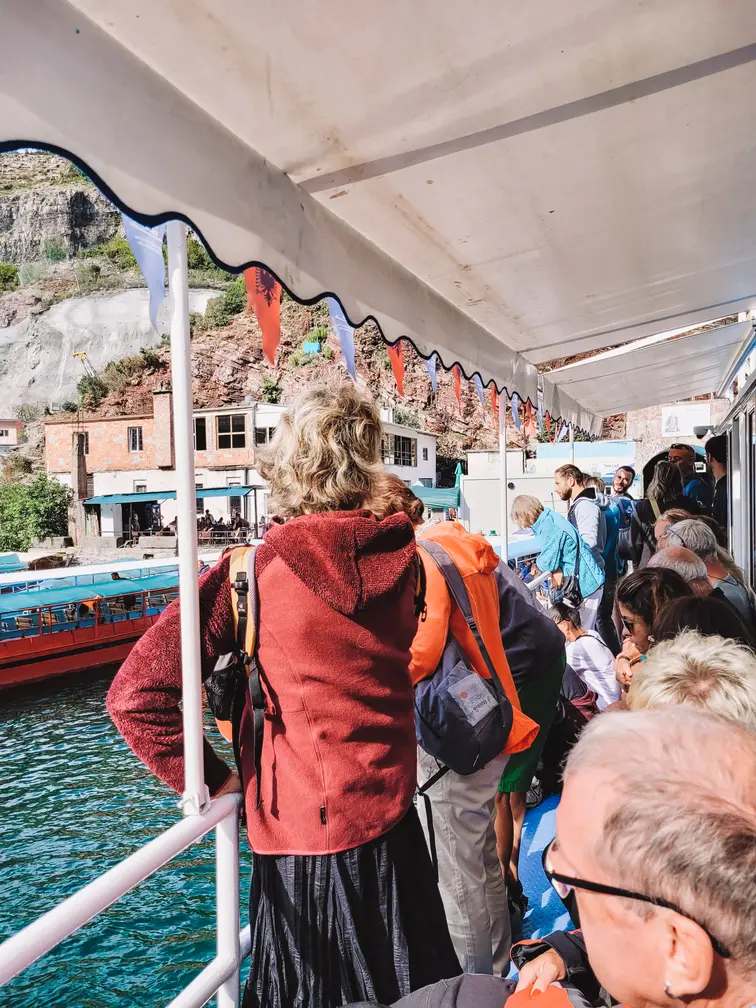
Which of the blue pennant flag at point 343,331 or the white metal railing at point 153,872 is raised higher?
the blue pennant flag at point 343,331

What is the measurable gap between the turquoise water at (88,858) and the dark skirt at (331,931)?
10.2 feet

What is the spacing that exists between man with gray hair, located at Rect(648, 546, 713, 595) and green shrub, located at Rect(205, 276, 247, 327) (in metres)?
76.3

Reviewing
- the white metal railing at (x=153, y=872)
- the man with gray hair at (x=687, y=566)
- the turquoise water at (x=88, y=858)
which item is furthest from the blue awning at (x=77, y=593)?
the white metal railing at (x=153, y=872)

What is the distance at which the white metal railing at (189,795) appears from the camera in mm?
1275

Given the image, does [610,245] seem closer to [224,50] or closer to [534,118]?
[534,118]

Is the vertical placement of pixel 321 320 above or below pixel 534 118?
above

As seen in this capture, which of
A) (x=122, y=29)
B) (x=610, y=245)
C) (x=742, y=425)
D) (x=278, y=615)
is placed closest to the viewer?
(x=122, y=29)

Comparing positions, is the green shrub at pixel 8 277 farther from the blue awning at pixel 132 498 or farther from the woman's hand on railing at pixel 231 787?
the woman's hand on railing at pixel 231 787

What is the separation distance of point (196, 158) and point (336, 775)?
1222 mm

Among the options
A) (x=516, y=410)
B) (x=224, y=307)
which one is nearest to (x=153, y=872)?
(x=516, y=410)

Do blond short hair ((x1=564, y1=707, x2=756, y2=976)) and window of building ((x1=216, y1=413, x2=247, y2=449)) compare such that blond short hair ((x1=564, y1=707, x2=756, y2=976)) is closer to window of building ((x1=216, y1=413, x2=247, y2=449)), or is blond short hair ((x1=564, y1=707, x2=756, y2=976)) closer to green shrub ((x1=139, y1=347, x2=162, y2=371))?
window of building ((x1=216, y1=413, x2=247, y2=449))

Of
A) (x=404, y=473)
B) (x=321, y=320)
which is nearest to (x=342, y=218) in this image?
(x=404, y=473)

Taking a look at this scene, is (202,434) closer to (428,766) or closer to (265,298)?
(265,298)

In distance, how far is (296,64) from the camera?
58.3 inches
